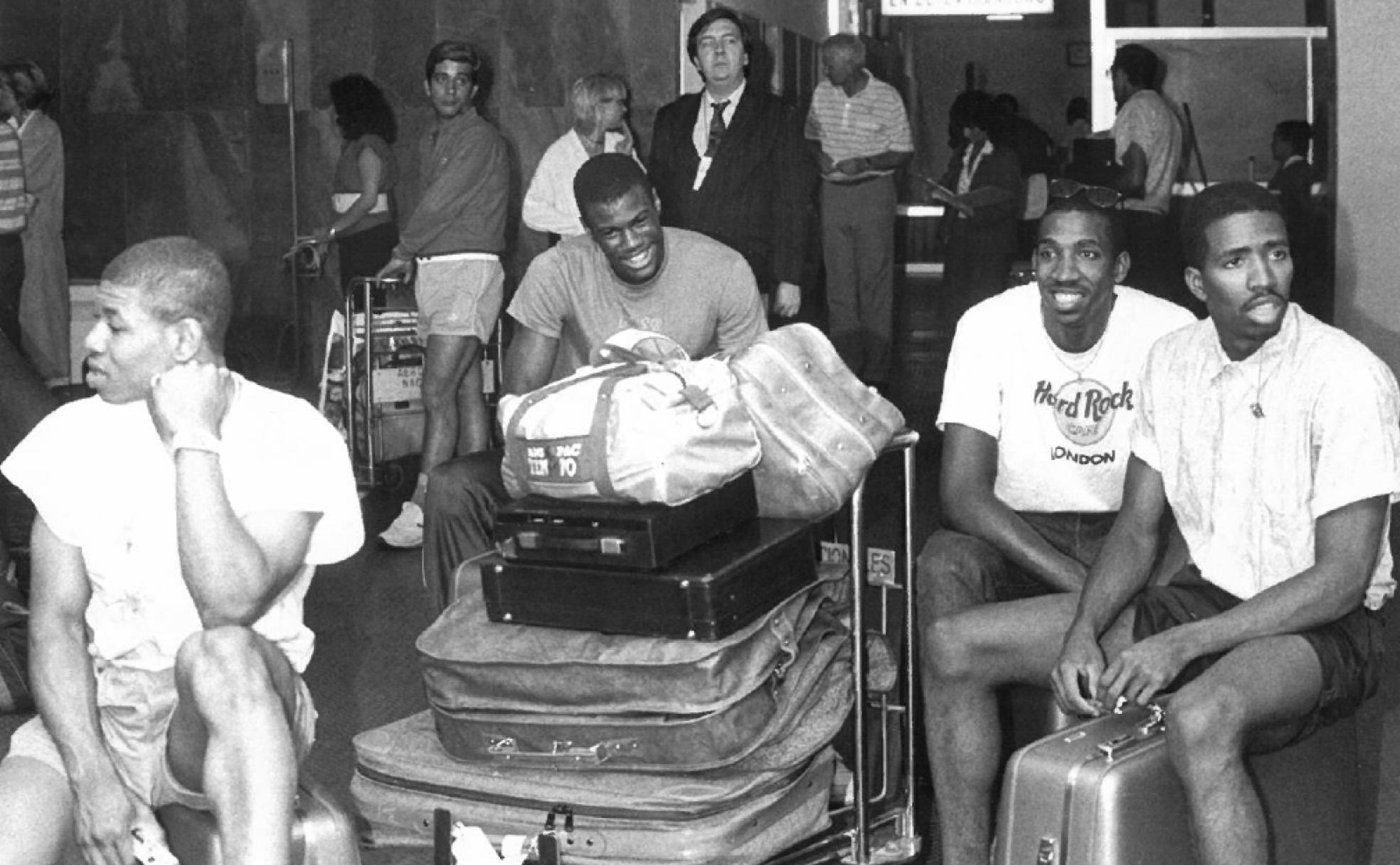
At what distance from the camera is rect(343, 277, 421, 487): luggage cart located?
27.8ft

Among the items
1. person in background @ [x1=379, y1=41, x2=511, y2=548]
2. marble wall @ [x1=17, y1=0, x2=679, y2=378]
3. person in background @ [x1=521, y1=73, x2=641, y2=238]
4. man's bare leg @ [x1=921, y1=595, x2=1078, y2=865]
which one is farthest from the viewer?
marble wall @ [x1=17, y1=0, x2=679, y2=378]

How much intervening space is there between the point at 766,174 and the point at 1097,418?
3.31 m

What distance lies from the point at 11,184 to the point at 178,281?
6271 millimetres

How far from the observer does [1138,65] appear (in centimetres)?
1067

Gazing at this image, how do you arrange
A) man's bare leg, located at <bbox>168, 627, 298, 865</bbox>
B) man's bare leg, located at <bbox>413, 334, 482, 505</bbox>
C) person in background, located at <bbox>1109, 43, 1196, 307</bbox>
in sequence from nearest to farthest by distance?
man's bare leg, located at <bbox>168, 627, 298, 865</bbox> → man's bare leg, located at <bbox>413, 334, 482, 505</bbox> → person in background, located at <bbox>1109, 43, 1196, 307</bbox>

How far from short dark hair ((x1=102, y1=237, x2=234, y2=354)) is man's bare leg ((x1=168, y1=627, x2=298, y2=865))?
0.51 m

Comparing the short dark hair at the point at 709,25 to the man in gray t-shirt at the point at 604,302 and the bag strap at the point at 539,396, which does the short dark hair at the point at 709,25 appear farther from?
the bag strap at the point at 539,396

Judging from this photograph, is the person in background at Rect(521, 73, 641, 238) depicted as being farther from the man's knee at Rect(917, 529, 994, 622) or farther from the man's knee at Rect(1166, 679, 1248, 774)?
the man's knee at Rect(1166, 679, 1248, 774)

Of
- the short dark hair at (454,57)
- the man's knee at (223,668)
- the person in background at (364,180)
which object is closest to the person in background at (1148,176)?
the person in background at (364,180)

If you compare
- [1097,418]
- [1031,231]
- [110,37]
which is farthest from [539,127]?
[1097,418]

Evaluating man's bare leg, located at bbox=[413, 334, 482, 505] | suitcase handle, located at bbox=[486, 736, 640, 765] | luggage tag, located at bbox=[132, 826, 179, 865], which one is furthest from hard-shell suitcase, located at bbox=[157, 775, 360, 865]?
man's bare leg, located at bbox=[413, 334, 482, 505]

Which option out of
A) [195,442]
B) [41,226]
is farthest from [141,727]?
[41,226]

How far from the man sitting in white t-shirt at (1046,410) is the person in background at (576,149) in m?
3.92

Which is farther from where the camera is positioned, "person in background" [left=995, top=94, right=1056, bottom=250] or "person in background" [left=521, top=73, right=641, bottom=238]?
"person in background" [left=995, top=94, right=1056, bottom=250]
